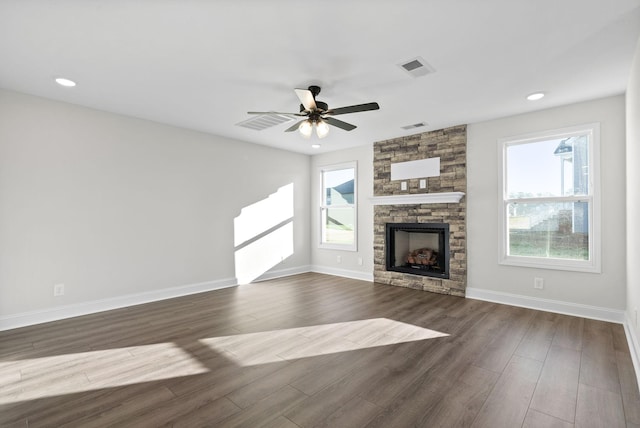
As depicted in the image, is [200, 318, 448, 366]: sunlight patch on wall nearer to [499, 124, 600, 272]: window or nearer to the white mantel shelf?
[499, 124, 600, 272]: window

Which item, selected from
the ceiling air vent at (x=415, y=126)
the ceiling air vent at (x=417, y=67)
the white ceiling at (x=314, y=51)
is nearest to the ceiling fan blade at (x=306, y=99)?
the white ceiling at (x=314, y=51)

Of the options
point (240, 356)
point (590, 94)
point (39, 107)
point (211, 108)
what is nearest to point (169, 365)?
point (240, 356)

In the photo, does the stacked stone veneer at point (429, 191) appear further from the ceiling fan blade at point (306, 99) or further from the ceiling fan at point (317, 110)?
the ceiling fan blade at point (306, 99)

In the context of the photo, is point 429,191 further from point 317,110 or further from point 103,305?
point 103,305

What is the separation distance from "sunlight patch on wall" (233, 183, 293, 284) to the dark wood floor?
66.7 inches

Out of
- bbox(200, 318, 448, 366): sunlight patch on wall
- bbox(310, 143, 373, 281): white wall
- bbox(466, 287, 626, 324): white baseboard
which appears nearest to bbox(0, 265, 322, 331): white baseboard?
bbox(200, 318, 448, 366): sunlight patch on wall

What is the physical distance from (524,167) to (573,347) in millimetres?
2388

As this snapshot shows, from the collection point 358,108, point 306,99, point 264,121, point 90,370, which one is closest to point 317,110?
point 306,99

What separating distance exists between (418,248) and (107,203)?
4.89m

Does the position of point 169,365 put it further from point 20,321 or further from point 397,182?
point 397,182

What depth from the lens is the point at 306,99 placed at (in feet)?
9.67

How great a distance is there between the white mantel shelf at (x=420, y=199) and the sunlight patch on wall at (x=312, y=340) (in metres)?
2.21

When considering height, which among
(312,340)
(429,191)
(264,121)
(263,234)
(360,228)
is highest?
(264,121)

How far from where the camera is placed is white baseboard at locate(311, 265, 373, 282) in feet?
19.2
